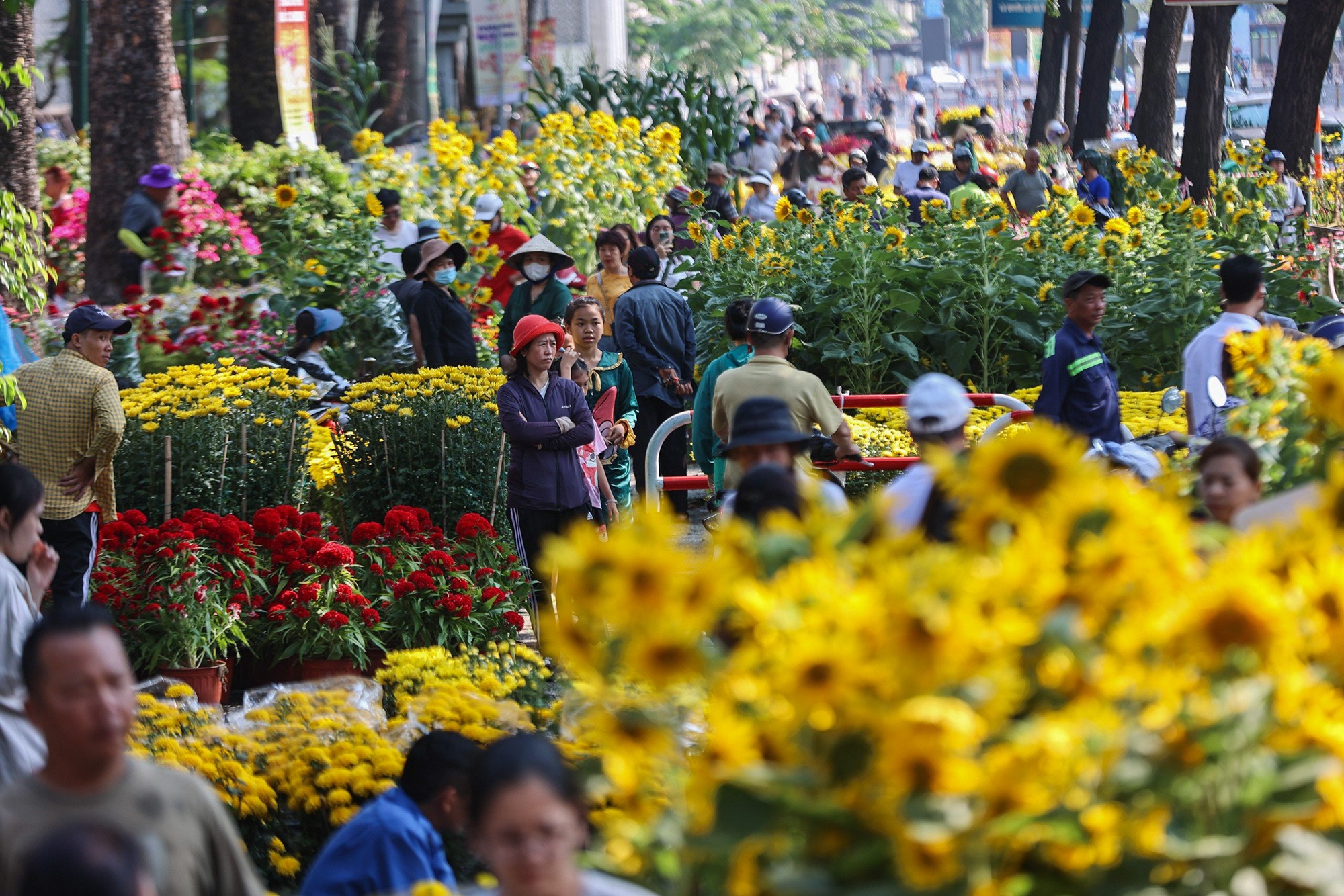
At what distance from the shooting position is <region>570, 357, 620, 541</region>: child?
826 cm

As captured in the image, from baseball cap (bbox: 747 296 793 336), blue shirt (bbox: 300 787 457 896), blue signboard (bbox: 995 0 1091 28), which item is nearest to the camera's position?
blue shirt (bbox: 300 787 457 896)

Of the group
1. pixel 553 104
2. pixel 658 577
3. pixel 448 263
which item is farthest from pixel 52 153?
pixel 658 577

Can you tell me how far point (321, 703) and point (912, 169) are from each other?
15592 mm

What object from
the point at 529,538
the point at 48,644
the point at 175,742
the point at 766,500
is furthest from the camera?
the point at 529,538

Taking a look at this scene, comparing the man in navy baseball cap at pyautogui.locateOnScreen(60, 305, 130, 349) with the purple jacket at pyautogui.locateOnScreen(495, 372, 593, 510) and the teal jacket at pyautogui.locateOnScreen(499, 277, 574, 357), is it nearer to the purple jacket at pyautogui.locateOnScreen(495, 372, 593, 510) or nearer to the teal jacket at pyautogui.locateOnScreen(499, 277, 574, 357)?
the purple jacket at pyautogui.locateOnScreen(495, 372, 593, 510)

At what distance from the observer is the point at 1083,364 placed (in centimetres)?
700

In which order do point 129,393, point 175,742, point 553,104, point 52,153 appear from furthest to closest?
point 553,104
point 52,153
point 129,393
point 175,742

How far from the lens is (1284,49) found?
18094 mm

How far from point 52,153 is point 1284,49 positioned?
1416 cm

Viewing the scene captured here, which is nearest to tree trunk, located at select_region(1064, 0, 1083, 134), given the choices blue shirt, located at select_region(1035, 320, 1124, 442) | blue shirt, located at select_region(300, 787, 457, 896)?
blue shirt, located at select_region(1035, 320, 1124, 442)

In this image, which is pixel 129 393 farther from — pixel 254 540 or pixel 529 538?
pixel 529 538

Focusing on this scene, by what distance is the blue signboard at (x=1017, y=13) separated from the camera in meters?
36.7

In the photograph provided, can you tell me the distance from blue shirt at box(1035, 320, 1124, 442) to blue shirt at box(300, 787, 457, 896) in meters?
3.58

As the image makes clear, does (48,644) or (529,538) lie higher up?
(48,644)
